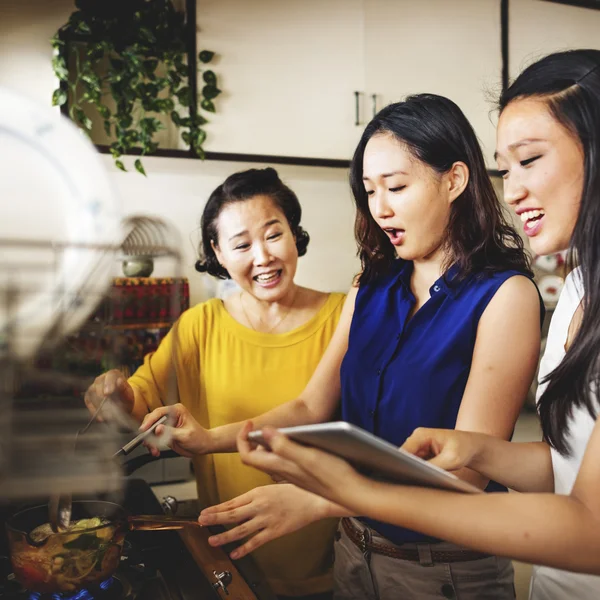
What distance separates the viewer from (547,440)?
96cm

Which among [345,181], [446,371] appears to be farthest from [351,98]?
[446,371]

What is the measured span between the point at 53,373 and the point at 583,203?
1301 mm

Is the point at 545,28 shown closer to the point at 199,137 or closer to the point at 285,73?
the point at 285,73

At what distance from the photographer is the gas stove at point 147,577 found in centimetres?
84

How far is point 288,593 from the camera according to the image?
55.9 inches

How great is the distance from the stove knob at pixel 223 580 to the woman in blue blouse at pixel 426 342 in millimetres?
71

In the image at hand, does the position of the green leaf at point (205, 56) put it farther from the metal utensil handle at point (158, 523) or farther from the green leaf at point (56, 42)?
the metal utensil handle at point (158, 523)

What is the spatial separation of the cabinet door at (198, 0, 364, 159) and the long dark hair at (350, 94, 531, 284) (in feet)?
5.37

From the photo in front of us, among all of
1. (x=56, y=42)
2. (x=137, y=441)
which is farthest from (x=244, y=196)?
(x=56, y=42)

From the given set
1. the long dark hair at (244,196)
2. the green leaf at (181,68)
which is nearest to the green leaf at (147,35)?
the green leaf at (181,68)

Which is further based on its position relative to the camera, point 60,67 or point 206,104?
point 206,104

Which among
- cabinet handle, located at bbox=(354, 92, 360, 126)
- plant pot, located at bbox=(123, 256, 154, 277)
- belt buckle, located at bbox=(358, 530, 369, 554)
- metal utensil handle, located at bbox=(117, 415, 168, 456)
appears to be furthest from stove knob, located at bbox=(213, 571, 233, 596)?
cabinet handle, located at bbox=(354, 92, 360, 126)

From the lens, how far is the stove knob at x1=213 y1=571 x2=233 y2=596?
2.80ft

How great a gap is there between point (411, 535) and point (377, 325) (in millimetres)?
395
